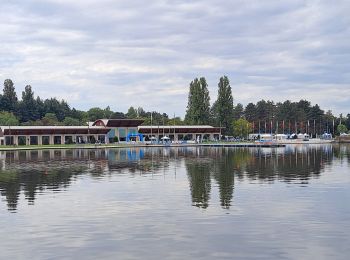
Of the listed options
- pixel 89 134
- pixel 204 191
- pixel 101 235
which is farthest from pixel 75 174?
pixel 89 134

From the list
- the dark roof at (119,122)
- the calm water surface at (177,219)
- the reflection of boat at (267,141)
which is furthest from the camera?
the dark roof at (119,122)

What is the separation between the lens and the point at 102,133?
16500 cm

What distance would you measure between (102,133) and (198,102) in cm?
3216

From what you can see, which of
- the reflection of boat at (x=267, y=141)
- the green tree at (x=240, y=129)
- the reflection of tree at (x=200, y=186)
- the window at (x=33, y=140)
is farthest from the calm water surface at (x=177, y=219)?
the green tree at (x=240, y=129)

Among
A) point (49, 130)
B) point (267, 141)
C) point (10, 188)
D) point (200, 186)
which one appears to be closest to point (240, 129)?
point (267, 141)

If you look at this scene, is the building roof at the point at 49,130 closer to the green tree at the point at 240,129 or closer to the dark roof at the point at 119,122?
the dark roof at the point at 119,122

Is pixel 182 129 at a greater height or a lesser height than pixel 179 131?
greater

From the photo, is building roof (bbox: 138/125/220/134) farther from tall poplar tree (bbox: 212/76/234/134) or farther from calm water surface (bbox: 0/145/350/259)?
calm water surface (bbox: 0/145/350/259)

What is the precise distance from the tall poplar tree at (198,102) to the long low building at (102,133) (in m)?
3.04

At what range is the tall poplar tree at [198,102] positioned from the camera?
551ft

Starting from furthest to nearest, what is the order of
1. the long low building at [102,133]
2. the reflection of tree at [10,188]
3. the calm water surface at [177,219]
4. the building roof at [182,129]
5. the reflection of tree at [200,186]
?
the building roof at [182,129] < the long low building at [102,133] < the reflection of tree at [10,188] < the reflection of tree at [200,186] < the calm water surface at [177,219]

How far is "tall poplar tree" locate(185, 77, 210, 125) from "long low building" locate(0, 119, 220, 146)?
9.97 feet

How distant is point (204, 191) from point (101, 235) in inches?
604

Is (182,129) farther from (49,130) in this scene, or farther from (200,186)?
(200,186)
